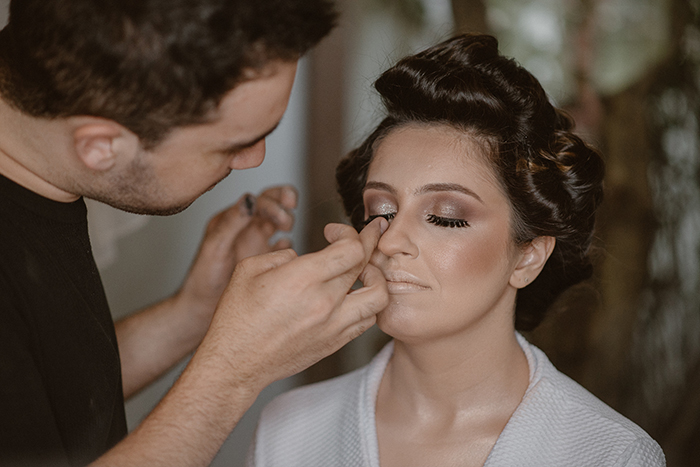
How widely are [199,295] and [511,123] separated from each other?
1020 mm

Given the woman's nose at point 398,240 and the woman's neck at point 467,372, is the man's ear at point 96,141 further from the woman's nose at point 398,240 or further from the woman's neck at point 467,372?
the woman's neck at point 467,372

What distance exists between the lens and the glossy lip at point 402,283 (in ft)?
4.58

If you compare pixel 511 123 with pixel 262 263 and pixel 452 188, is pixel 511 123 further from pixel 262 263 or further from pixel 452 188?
pixel 262 263

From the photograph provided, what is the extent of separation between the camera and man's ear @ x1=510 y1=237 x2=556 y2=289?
1.54m

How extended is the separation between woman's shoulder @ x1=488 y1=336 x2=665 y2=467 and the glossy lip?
1.31 ft

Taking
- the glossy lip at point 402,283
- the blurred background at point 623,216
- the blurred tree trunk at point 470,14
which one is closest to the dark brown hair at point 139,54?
the glossy lip at point 402,283

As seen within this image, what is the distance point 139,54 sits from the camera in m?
1.04

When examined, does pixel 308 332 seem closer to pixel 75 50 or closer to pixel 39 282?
pixel 39 282

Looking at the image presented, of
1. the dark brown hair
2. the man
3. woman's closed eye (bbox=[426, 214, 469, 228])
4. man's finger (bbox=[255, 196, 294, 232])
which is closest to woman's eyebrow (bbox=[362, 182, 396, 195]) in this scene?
woman's closed eye (bbox=[426, 214, 469, 228])

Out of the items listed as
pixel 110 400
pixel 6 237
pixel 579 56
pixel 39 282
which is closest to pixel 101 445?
pixel 110 400

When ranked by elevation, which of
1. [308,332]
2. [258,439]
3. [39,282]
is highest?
[39,282]

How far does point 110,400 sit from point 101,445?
97 millimetres

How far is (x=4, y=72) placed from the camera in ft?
3.73

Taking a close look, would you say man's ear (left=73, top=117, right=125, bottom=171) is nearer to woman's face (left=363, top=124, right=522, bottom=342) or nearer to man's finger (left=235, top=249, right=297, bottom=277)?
man's finger (left=235, top=249, right=297, bottom=277)
